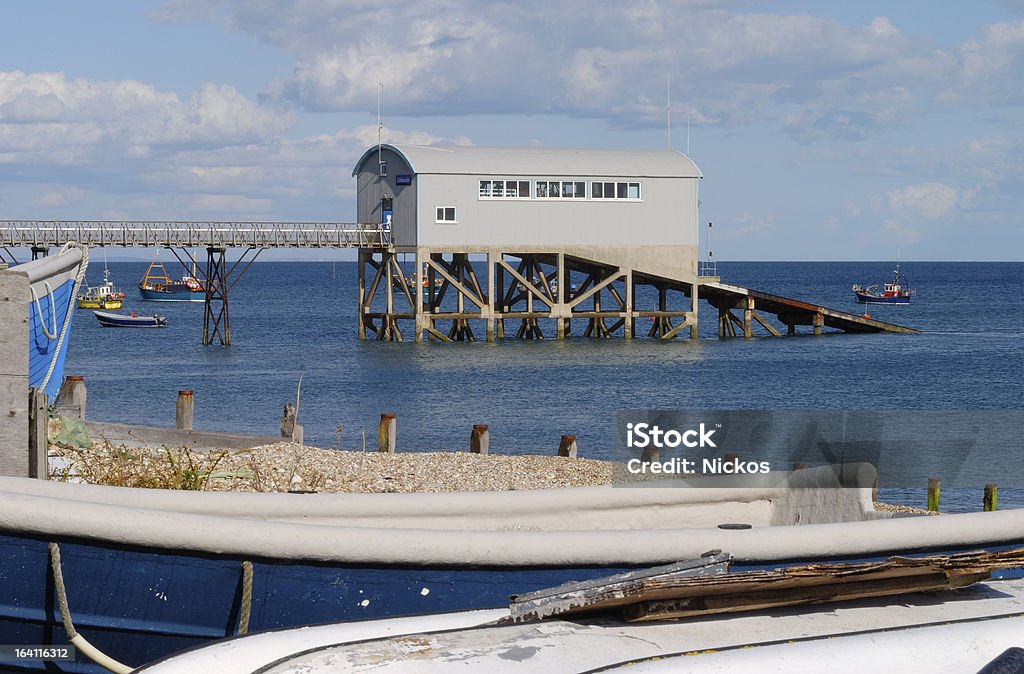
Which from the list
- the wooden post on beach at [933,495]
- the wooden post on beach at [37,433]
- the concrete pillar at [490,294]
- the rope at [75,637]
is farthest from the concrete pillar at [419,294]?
the rope at [75,637]

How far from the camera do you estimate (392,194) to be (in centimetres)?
4681

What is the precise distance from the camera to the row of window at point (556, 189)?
45062 mm

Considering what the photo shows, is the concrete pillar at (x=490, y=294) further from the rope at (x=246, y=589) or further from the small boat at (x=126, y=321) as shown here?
the rope at (x=246, y=589)

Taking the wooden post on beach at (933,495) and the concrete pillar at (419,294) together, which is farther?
the concrete pillar at (419,294)

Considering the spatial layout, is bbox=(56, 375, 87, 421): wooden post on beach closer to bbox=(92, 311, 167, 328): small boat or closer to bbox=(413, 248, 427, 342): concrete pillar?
bbox=(413, 248, 427, 342): concrete pillar

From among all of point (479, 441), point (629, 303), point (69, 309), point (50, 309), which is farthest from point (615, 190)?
point (50, 309)

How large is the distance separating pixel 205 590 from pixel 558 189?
40.1 meters

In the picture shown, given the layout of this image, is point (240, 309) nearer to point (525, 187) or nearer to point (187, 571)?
point (525, 187)

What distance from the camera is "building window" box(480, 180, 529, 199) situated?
45.0 metres

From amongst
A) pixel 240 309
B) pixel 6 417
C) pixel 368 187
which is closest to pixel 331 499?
pixel 6 417

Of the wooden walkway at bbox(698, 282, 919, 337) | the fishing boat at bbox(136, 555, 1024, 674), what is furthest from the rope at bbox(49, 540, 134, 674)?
the wooden walkway at bbox(698, 282, 919, 337)

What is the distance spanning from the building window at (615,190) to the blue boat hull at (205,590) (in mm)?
40436

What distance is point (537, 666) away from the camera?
4188mm

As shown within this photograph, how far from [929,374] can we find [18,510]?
129 ft
